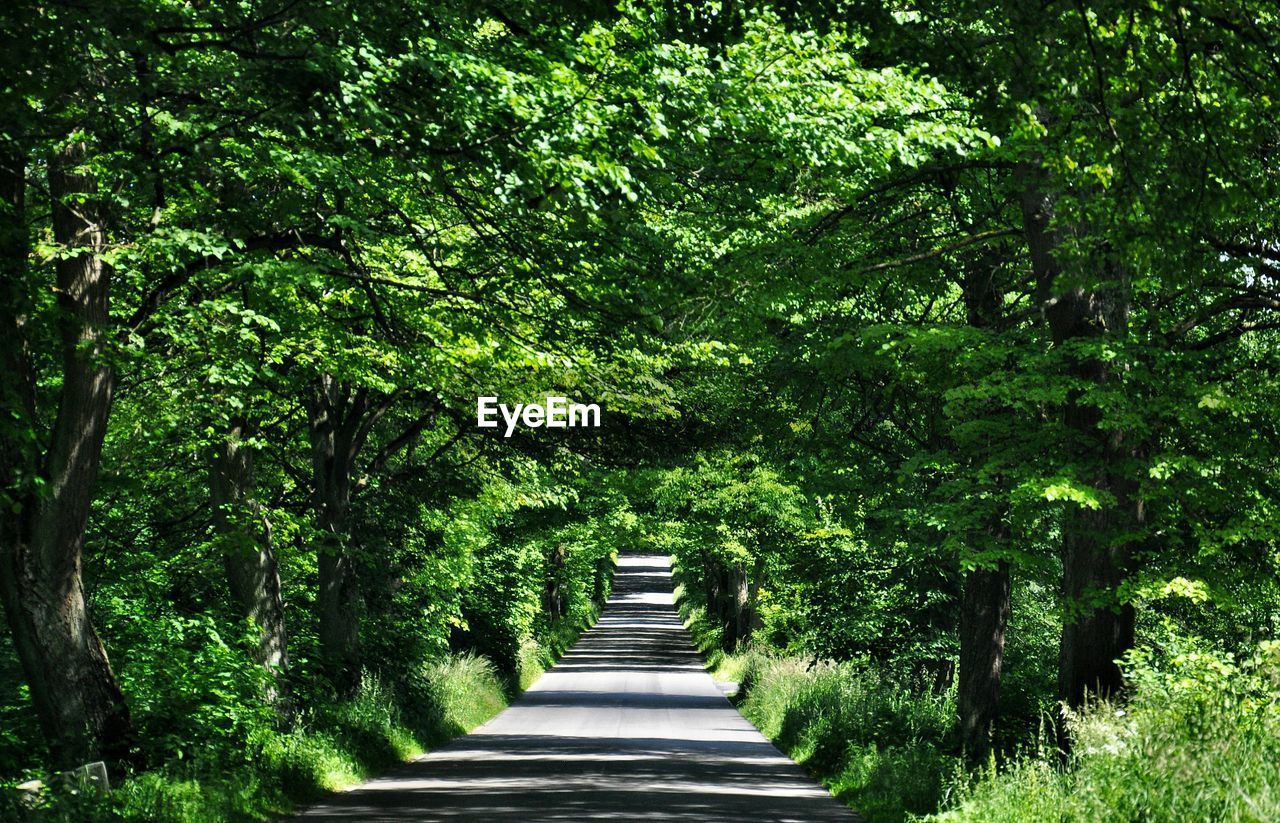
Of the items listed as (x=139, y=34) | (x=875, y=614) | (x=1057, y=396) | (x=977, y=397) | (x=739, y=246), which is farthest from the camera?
(x=875, y=614)

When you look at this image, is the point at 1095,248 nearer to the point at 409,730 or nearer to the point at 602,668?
the point at 409,730

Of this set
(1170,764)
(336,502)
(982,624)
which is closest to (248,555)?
(336,502)

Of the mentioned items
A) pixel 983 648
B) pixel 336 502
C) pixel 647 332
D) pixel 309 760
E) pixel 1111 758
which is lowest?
pixel 309 760

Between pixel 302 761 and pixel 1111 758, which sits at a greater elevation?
pixel 1111 758

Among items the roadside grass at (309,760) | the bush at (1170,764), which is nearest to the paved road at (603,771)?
the roadside grass at (309,760)

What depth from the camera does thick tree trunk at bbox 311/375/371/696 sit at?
22.5 metres

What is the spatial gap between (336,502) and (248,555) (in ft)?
13.7

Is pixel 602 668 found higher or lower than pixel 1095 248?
lower

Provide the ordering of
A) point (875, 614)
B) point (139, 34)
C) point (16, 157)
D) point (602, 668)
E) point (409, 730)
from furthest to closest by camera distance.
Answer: point (602, 668) → point (875, 614) → point (409, 730) → point (16, 157) → point (139, 34)

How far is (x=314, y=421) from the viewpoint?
897 inches

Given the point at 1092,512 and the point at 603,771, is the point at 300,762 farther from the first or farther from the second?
the point at 1092,512

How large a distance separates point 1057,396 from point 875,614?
14.0 m

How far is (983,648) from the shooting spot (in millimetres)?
20297

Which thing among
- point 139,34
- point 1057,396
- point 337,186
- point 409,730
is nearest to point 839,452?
point 409,730
